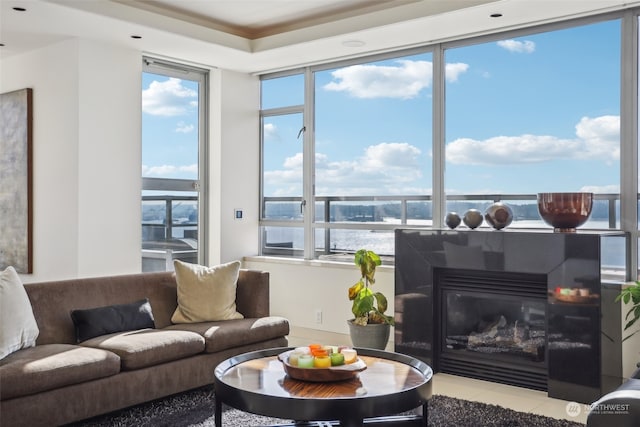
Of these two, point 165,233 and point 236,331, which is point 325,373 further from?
point 165,233

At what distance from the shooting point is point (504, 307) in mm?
4359

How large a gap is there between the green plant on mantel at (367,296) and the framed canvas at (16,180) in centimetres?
282

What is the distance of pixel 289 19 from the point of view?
16.7 feet

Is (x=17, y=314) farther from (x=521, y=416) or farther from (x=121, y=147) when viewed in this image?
(x=521, y=416)

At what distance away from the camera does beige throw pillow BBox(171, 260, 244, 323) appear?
422 cm

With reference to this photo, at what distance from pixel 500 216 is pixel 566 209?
466mm

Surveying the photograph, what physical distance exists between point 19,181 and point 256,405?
3.76 m

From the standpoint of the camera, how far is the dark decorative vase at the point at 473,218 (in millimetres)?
4473

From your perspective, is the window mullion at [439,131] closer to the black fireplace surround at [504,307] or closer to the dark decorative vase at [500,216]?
the black fireplace surround at [504,307]

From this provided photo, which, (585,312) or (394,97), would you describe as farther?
(394,97)

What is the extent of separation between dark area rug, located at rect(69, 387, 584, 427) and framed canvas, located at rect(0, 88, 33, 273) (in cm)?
231

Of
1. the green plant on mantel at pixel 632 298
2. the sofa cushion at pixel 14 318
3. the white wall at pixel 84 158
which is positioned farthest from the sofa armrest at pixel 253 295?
the green plant on mantel at pixel 632 298

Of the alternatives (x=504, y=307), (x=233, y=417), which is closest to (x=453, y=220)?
(x=504, y=307)

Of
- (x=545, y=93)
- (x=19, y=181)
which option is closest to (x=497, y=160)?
(x=545, y=93)
